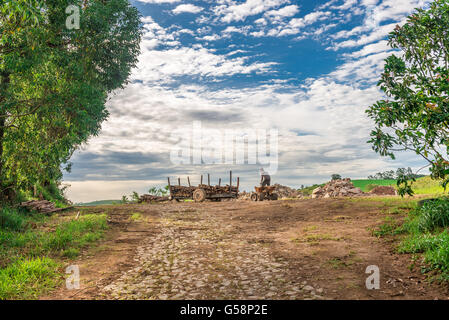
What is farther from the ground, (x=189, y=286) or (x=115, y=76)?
(x=115, y=76)

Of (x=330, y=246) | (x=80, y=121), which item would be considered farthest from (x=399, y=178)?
(x=80, y=121)

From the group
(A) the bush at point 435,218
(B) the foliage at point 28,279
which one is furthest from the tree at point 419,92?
(B) the foliage at point 28,279

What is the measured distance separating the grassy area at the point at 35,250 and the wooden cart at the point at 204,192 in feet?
58.2

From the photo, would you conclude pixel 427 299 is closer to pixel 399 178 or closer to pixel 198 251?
pixel 399 178

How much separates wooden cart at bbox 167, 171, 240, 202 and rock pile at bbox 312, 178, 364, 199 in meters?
9.48

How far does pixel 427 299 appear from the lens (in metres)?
5.17

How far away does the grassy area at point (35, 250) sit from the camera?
6.36 metres

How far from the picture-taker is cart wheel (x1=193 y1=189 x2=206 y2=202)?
3132 cm

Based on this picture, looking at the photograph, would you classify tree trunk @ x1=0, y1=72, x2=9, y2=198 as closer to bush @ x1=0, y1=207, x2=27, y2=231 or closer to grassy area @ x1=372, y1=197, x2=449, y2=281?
bush @ x1=0, y1=207, x2=27, y2=231

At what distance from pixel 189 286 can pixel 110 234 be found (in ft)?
23.7

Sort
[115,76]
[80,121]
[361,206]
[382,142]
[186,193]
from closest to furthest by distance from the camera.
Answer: [382,142] → [80,121] → [361,206] → [115,76] → [186,193]

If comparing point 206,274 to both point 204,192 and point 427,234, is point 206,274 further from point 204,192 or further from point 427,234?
point 204,192

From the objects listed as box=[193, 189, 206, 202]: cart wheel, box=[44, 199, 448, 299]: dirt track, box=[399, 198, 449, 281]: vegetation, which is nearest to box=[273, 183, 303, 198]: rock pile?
box=[193, 189, 206, 202]: cart wheel

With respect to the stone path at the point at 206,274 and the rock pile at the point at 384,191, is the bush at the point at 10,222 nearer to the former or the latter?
the stone path at the point at 206,274
